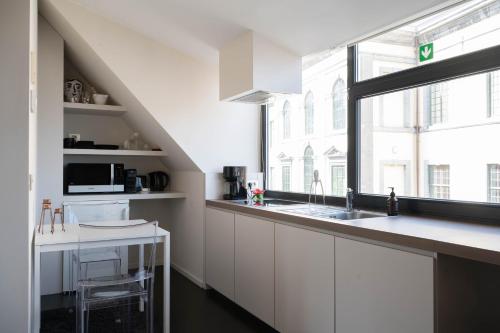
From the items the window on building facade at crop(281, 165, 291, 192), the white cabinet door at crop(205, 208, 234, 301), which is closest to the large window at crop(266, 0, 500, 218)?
the window on building facade at crop(281, 165, 291, 192)

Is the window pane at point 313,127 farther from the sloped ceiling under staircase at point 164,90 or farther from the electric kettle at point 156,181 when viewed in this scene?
→ the electric kettle at point 156,181

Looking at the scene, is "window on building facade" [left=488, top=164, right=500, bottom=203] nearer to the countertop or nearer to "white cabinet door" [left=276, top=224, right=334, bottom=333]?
the countertop

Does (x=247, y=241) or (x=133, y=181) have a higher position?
(x=133, y=181)

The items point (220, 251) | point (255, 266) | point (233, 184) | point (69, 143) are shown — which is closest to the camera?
point (255, 266)

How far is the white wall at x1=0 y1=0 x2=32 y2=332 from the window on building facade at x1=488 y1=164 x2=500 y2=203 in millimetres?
2517

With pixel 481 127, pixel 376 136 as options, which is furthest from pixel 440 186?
pixel 376 136

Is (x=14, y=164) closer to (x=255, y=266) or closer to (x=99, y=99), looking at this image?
(x=255, y=266)

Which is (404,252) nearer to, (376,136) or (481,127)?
(481,127)

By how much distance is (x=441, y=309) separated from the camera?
1.66 m

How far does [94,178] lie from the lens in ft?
13.5

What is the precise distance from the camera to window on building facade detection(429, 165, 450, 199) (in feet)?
7.82

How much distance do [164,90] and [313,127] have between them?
1439 millimetres

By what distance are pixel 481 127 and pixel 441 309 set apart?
3.59 ft

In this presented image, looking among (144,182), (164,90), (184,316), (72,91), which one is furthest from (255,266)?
(72,91)
